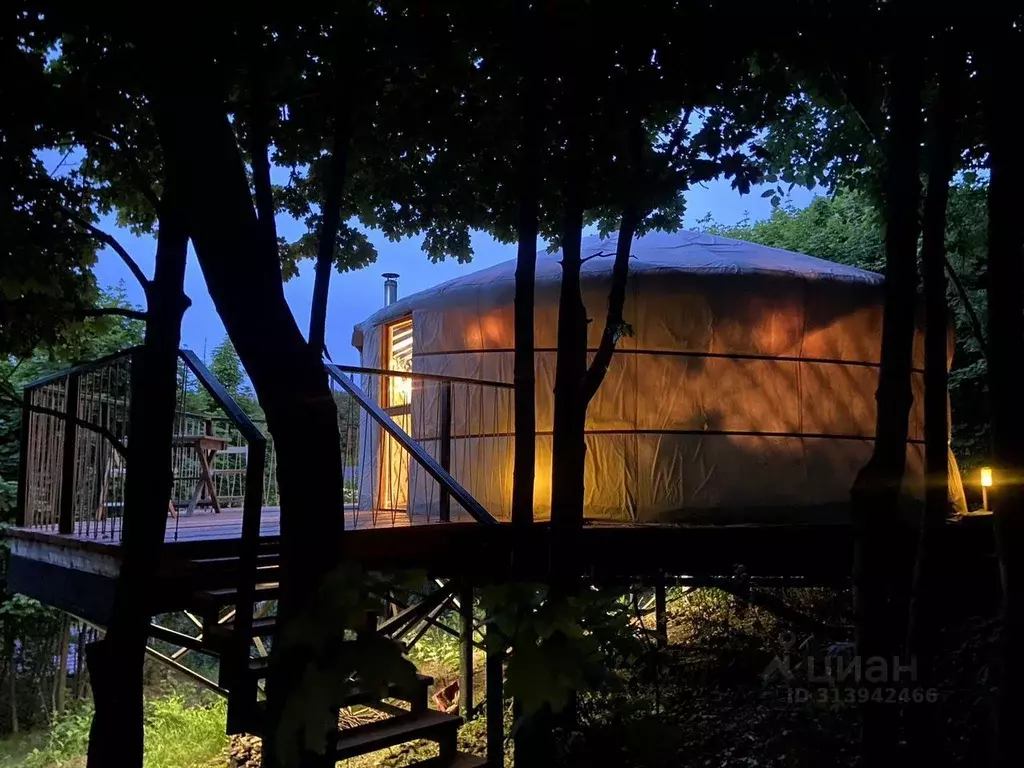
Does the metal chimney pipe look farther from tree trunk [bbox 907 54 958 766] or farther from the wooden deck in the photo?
tree trunk [bbox 907 54 958 766]

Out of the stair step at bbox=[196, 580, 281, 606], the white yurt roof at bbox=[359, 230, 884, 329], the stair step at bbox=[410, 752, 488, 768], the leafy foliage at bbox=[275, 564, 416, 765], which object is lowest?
the stair step at bbox=[410, 752, 488, 768]

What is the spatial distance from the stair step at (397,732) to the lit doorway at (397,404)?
9.40 feet

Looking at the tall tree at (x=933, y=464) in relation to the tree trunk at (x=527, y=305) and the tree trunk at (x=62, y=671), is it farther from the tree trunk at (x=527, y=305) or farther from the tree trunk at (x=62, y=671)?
the tree trunk at (x=62, y=671)

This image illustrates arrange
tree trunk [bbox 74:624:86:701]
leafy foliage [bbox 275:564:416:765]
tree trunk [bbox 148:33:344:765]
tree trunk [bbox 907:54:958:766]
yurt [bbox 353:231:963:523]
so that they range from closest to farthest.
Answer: leafy foliage [bbox 275:564:416:765] → tree trunk [bbox 148:33:344:765] → tree trunk [bbox 907:54:958:766] → yurt [bbox 353:231:963:523] → tree trunk [bbox 74:624:86:701]

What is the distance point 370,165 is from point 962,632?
4471 mm

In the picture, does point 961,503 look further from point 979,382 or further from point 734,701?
point 979,382

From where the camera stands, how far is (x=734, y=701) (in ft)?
15.5

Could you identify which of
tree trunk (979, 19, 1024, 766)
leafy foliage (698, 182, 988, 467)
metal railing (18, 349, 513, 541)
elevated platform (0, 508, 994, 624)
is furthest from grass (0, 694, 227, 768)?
leafy foliage (698, 182, 988, 467)

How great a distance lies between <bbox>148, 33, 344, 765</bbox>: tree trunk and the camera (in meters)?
1.73

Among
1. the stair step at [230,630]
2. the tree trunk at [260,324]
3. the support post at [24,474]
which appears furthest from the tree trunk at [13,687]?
the tree trunk at [260,324]

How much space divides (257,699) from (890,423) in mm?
2712

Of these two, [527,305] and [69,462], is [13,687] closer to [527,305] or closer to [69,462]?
[69,462]

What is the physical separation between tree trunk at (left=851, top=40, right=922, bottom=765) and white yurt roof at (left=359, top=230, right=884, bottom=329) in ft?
8.42

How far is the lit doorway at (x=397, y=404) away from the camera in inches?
257
